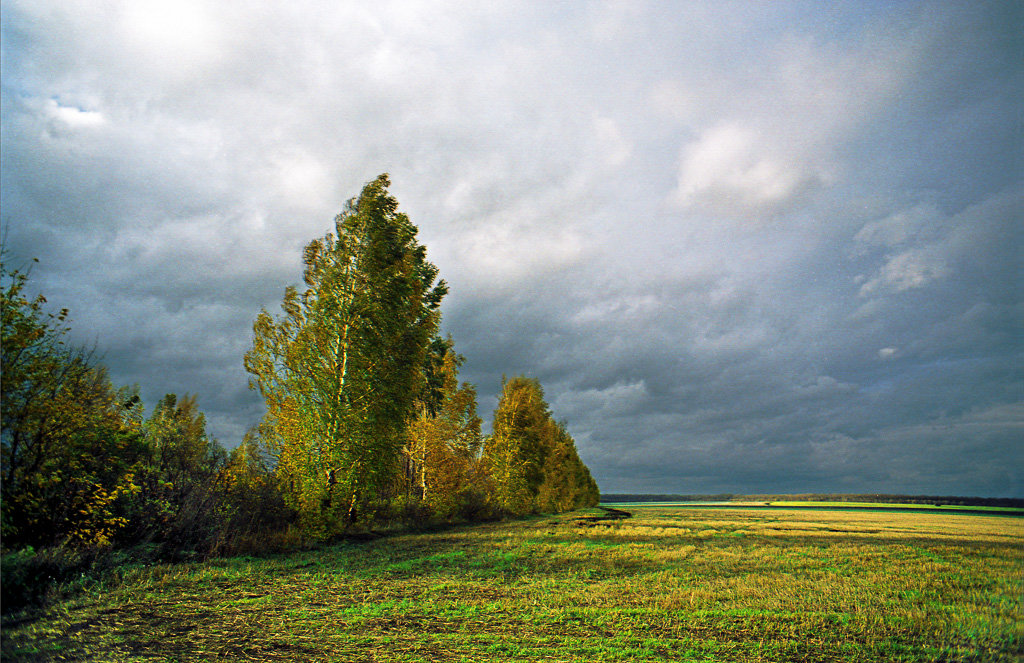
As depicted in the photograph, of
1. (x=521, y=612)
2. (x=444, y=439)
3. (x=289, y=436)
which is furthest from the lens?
(x=444, y=439)

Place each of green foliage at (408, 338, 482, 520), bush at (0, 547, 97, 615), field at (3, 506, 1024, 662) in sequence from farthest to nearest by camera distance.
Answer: green foliage at (408, 338, 482, 520)
bush at (0, 547, 97, 615)
field at (3, 506, 1024, 662)

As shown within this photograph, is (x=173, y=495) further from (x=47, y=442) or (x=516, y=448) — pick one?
(x=516, y=448)

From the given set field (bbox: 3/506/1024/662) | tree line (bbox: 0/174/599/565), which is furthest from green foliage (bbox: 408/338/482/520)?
field (bbox: 3/506/1024/662)

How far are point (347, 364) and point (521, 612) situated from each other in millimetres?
13517

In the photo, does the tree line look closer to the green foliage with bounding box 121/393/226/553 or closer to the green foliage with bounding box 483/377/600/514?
the green foliage with bounding box 121/393/226/553

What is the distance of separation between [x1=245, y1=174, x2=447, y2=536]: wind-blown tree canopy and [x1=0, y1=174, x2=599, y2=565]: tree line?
0.06m

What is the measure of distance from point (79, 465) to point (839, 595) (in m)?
17.0

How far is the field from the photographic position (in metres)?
6.43

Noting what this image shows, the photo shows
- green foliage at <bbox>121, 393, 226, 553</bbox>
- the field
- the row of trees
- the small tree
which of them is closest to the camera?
the field

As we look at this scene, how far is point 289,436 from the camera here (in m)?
18.0

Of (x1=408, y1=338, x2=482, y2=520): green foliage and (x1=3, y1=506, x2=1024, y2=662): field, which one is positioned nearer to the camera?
(x1=3, y1=506, x2=1024, y2=662): field

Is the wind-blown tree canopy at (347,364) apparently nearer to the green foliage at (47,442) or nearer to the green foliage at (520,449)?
the green foliage at (47,442)

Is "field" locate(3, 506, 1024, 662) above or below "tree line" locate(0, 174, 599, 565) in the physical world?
below

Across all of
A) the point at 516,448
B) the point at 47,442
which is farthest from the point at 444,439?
the point at 47,442
